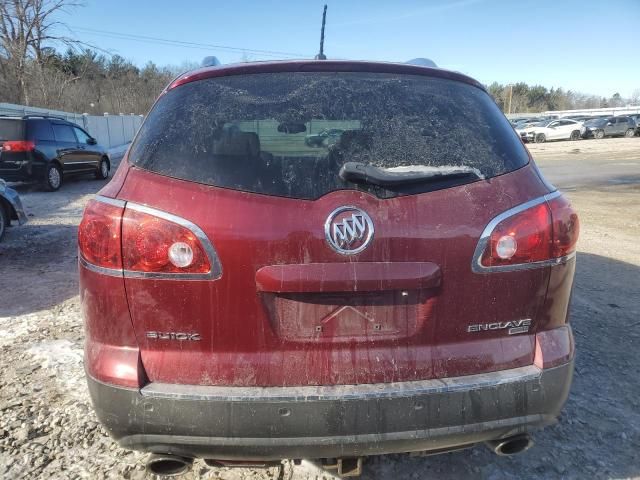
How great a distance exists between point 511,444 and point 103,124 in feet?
102

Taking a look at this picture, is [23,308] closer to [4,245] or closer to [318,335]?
[4,245]

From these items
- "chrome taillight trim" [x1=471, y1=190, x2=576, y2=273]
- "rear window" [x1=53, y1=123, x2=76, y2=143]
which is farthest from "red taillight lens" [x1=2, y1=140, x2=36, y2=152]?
"chrome taillight trim" [x1=471, y1=190, x2=576, y2=273]

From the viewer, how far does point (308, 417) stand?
Result: 175 centimetres

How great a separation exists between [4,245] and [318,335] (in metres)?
6.97

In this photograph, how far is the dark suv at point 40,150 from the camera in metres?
11.7

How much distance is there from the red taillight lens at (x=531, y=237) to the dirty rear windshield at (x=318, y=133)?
0.21 metres

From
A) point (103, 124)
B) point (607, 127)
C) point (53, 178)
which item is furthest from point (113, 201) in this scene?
point (607, 127)

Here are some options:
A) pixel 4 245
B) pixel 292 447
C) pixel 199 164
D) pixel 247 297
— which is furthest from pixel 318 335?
pixel 4 245

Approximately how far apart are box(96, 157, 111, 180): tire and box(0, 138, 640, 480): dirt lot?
913cm

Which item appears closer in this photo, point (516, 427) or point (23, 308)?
point (516, 427)

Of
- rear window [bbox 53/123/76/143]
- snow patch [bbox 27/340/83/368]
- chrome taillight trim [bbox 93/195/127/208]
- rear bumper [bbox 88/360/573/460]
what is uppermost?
rear window [bbox 53/123/76/143]

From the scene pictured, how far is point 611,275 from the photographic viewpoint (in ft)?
18.7

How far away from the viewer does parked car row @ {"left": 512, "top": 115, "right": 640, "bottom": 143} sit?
127 ft

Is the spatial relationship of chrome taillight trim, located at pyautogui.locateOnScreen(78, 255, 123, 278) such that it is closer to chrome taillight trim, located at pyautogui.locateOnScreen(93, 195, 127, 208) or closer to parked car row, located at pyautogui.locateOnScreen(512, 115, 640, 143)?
chrome taillight trim, located at pyautogui.locateOnScreen(93, 195, 127, 208)
